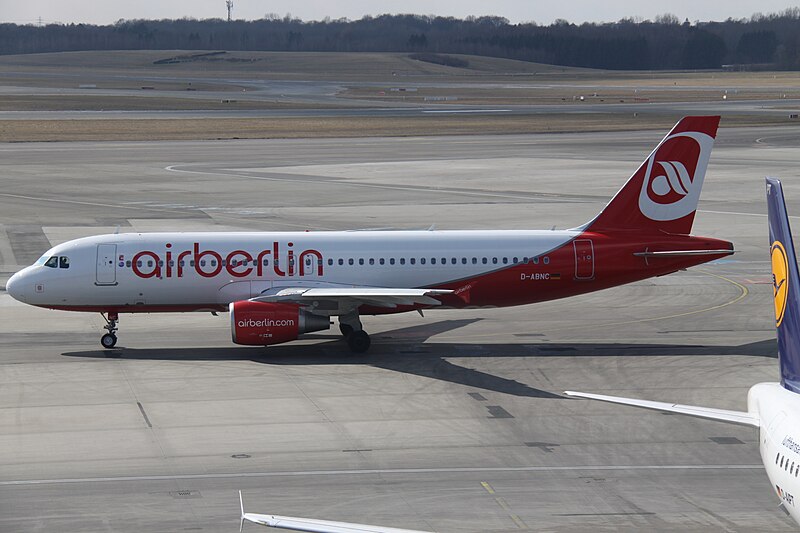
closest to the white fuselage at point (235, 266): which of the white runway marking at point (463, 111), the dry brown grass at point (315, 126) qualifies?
the dry brown grass at point (315, 126)

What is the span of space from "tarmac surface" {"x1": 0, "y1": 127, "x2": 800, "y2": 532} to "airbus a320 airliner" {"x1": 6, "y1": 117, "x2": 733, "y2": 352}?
186 cm

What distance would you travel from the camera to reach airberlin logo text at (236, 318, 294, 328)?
3612 centimetres

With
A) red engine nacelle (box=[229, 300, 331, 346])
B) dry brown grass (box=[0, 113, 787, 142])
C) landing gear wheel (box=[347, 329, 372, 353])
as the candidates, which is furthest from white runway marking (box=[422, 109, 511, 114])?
red engine nacelle (box=[229, 300, 331, 346])

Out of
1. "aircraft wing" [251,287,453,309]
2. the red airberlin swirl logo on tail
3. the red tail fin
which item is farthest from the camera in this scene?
the red airberlin swirl logo on tail

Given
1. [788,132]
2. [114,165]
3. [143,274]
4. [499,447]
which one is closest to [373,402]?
[499,447]

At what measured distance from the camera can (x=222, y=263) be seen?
38.5 metres

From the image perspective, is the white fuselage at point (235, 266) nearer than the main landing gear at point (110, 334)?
Yes

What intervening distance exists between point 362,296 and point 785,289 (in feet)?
67.7

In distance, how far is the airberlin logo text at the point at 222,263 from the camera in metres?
38.4

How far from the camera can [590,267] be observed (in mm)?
38500

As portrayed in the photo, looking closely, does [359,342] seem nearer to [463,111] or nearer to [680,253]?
[680,253]

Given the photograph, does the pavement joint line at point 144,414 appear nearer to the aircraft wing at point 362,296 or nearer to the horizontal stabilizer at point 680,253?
the aircraft wing at point 362,296

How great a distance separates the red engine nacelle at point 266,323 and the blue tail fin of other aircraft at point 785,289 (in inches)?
835

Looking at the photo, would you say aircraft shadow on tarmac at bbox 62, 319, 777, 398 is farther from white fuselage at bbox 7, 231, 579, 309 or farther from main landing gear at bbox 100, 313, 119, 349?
white fuselage at bbox 7, 231, 579, 309
